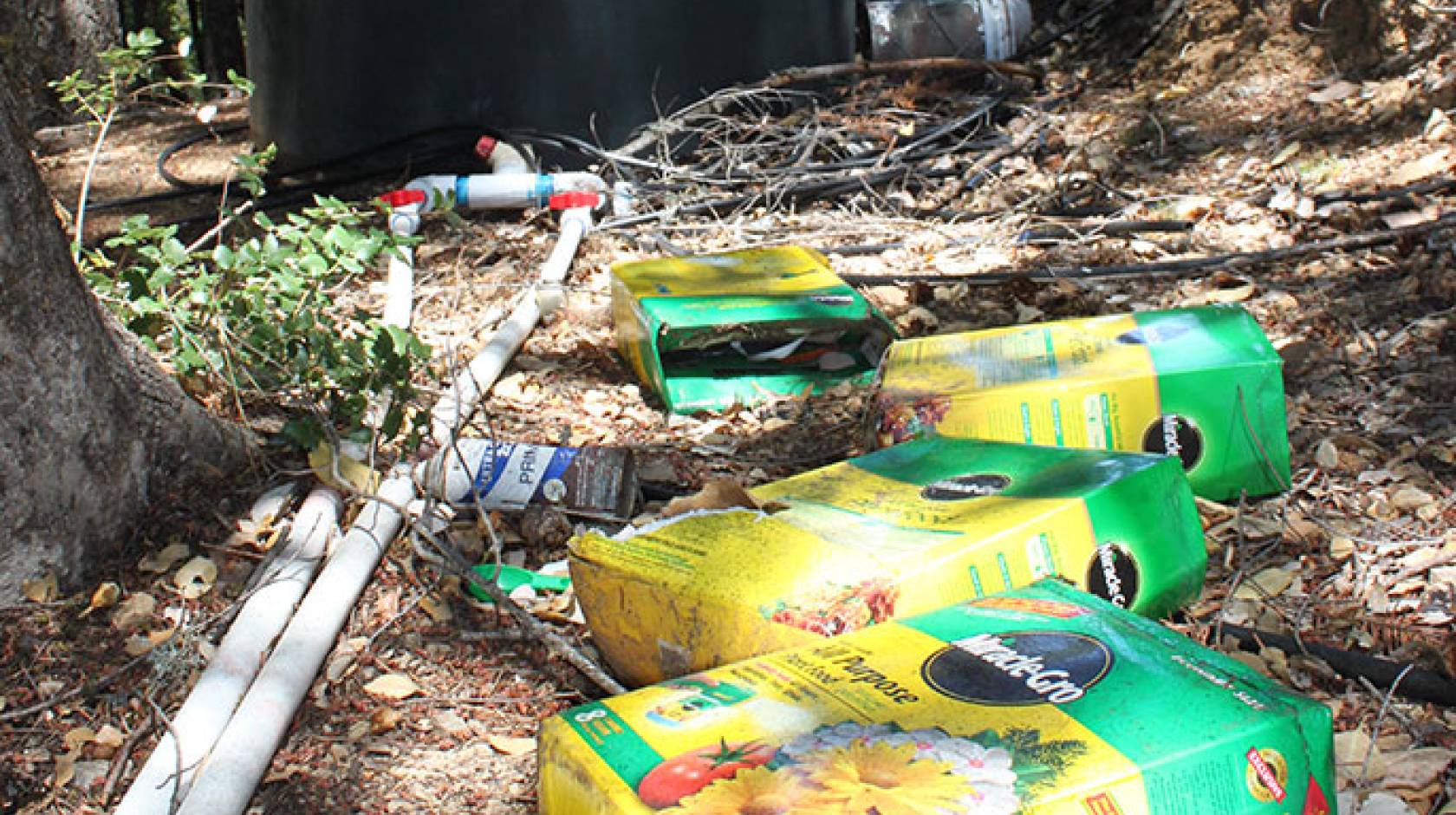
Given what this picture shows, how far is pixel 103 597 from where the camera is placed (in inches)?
74.8

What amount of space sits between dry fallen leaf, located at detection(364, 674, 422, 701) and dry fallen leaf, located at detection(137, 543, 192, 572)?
41cm

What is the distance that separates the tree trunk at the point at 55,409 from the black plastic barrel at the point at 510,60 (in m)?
2.19

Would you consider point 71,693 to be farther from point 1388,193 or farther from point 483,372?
point 1388,193

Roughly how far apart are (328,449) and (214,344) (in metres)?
0.31

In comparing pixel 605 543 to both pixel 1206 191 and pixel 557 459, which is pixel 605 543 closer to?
pixel 557 459

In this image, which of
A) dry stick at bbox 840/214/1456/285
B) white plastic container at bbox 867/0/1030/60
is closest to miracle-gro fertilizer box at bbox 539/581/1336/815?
dry stick at bbox 840/214/1456/285

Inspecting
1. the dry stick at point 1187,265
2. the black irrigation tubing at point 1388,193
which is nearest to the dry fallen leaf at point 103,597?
the dry stick at point 1187,265

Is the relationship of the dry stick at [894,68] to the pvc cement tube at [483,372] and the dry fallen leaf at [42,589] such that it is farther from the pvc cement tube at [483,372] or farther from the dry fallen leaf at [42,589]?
the dry fallen leaf at [42,589]

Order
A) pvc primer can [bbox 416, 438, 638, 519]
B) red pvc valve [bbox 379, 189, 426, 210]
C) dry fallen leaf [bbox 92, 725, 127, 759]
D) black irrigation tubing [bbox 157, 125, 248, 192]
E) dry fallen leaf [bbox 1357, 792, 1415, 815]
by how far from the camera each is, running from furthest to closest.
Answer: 1. black irrigation tubing [bbox 157, 125, 248, 192]
2. red pvc valve [bbox 379, 189, 426, 210]
3. pvc primer can [bbox 416, 438, 638, 519]
4. dry fallen leaf [bbox 92, 725, 127, 759]
5. dry fallen leaf [bbox 1357, 792, 1415, 815]

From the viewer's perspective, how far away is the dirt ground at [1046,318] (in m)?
1.68

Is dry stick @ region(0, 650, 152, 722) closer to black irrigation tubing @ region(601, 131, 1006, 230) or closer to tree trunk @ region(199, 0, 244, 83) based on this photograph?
black irrigation tubing @ region(601, 131, 1006, 230)

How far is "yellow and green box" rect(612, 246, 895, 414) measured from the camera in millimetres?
2635

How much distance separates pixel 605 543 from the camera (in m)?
1.72

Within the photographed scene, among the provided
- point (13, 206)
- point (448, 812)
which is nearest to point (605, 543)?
point (448, 812)
